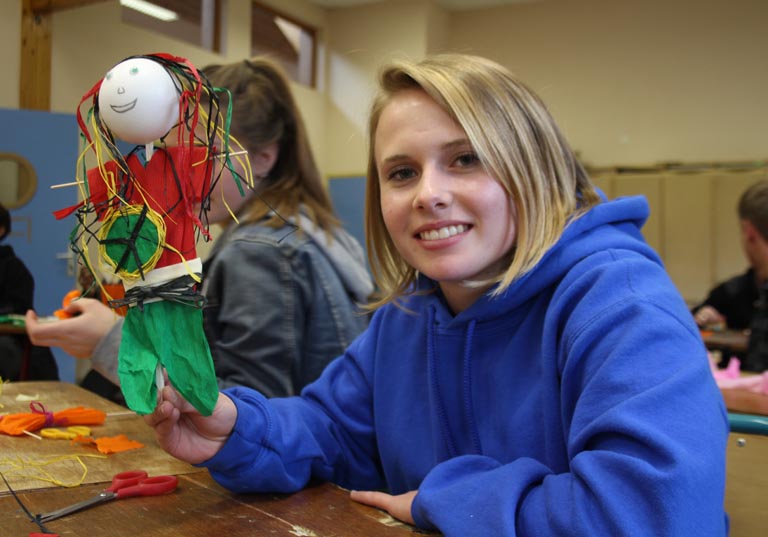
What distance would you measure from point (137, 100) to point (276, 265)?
66 cm

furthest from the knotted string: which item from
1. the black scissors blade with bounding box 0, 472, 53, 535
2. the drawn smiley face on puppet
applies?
the drawn smiley face on puppet

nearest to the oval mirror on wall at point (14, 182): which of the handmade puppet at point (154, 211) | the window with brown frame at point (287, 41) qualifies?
the handmade puppet at point (154, 211)

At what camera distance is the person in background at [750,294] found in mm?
2701

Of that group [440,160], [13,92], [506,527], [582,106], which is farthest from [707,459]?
[582,106]

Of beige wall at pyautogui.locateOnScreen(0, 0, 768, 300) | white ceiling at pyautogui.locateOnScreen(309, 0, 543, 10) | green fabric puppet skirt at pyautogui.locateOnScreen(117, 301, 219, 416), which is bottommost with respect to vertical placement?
green fabric puppet skirt at pyautogui.locateOnScreen(117, 301, 219, 416)

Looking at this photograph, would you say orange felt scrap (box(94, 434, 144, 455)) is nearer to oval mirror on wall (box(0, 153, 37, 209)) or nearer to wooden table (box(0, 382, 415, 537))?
wooden table (box(0, 382, 415, 537))

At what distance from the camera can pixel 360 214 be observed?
17.8ft

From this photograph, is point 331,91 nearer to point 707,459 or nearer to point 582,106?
point 582,106

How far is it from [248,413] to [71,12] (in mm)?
1023

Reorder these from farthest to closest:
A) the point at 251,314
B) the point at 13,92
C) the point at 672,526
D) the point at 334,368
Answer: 1. the point at 13,92
2. the point at 251,314
3. the point at 334,368
4. the point at 672,526

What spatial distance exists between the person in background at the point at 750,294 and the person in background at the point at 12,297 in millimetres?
2470

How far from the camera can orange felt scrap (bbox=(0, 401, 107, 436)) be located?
1.04 meters

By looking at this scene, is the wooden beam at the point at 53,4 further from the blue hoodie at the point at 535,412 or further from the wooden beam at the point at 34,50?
the blue hoodie at the point at 535,412

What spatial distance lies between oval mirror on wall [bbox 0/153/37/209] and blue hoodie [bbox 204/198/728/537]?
40cm
